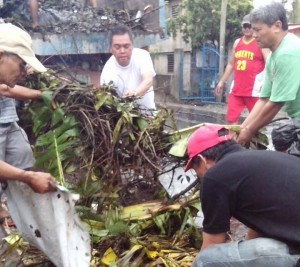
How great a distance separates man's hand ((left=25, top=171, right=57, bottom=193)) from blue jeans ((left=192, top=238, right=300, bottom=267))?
85cm

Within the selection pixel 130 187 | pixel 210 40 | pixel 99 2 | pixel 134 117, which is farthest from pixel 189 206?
pixel 210 40

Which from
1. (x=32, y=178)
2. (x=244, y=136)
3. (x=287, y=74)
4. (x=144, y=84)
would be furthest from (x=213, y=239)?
(x=144, y=84)

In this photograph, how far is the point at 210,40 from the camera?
1852 cm

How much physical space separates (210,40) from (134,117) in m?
15.0

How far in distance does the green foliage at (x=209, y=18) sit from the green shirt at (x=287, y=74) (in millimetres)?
13868

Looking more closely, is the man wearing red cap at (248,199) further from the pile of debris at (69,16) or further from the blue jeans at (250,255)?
the pile of debris at (69,16)

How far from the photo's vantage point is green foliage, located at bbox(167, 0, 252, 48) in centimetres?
1759

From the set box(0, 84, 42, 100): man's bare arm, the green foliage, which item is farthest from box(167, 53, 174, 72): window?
box(0, 84, 42, 100): man's bare arm

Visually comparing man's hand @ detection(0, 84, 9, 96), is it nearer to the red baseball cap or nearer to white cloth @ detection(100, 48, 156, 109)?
white cloth @ detection(100, 48, 156, 109)

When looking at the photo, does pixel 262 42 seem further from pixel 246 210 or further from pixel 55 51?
pixel 55 51

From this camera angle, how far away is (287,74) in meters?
3.87

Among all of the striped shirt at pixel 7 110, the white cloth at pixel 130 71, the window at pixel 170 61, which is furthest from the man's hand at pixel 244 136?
the window at pixel 170 61

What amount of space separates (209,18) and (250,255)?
1582cm

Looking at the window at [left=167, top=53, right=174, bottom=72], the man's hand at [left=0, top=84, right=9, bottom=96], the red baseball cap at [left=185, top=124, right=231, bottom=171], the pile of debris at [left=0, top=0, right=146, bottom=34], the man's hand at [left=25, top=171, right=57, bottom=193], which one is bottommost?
the window at [left=167, top=53, right=174, bottom=72]
